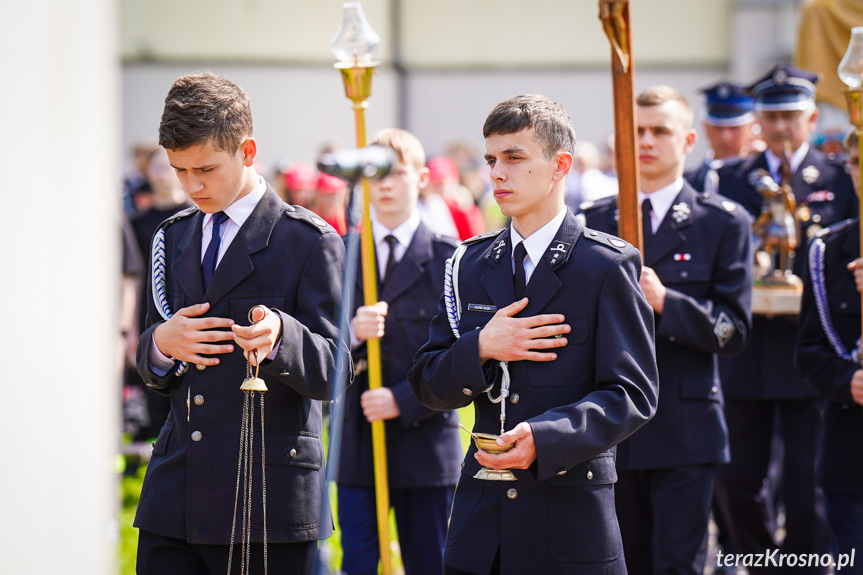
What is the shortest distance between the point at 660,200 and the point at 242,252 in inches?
85.8

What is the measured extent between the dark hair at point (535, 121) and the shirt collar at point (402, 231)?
5.45 feet

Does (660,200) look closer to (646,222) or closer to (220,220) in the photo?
→ (646,222)

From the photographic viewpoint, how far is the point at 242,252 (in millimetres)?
3561

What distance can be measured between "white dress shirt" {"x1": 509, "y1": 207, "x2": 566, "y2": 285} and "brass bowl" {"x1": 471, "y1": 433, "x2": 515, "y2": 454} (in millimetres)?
532

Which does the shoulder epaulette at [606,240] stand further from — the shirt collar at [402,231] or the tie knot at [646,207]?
the shirt collar at [402,231]

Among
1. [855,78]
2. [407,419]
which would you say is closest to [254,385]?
[407,419]

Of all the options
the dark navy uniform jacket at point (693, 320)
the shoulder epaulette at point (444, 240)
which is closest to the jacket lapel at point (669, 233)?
the dark navy uniform jacket at point (693, 320)

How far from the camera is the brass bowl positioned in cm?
314

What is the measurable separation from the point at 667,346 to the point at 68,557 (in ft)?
10.3

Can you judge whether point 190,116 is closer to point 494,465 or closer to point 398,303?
point 494,465

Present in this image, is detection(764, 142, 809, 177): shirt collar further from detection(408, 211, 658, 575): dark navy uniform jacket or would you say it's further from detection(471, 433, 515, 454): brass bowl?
detection(471, 433, 515, 454): brass bowl

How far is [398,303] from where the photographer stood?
16.7 ft

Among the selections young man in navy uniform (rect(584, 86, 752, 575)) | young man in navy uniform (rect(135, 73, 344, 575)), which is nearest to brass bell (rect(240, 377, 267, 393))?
young man in navy uniform (rect(135, 73, 344, 575))

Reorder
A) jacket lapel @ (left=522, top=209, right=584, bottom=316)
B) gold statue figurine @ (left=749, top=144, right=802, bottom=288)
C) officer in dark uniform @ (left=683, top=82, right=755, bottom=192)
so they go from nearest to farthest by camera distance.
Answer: jacket lapel @ (left=522, top=209, right=584, bottom=316) < gold statue figurine @ (left=749, top=144, right=802, bottom=288) < officer in dark uniform @ (left=683, top=82, right=755, bottom=192)
